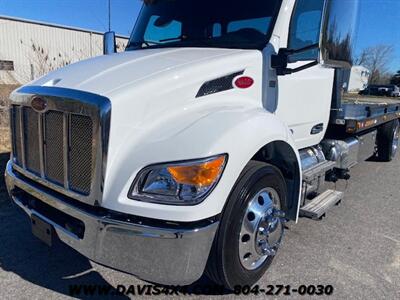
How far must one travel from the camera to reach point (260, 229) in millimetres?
2898

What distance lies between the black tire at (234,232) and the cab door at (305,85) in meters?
1.04

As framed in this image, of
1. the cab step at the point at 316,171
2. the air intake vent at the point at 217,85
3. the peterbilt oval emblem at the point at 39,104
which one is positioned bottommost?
the cab step at the point at 316,171

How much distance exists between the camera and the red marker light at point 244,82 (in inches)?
122

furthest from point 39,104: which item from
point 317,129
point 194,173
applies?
point 317,129

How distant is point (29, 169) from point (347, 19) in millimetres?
3672

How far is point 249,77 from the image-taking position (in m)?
3.16

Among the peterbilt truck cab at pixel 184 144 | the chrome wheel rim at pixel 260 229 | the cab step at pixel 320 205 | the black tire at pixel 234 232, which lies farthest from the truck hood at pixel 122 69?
the cab step at pixel 320 205

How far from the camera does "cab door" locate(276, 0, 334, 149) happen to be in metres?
3.58

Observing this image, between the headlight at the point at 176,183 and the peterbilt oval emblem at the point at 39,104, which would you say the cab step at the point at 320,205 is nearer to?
the headlight at the point at 176,183

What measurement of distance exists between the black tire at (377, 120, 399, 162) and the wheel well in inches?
200

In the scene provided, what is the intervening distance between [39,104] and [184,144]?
116 cm

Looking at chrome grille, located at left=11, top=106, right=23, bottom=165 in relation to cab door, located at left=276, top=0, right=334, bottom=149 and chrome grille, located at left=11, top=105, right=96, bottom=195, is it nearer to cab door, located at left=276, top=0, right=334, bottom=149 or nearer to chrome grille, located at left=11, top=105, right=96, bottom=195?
chrome grille, located at left=11, top=105, right=96, bottom=195

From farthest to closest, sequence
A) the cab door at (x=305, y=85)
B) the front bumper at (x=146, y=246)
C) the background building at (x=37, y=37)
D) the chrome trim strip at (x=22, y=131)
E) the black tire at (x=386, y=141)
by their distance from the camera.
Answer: the background building at (x=37, y=37) < the black tire at (x=386, y=141) < the cab door at (x=305, y=85) < the chrome trim strip at (x=22, y=131) < the front bumper at (x=146, y=246)

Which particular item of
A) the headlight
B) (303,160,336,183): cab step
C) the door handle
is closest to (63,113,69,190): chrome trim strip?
the headlight
